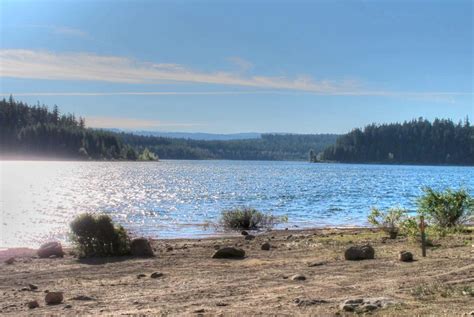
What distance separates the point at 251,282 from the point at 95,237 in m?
7.57

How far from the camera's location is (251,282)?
39.7 ft

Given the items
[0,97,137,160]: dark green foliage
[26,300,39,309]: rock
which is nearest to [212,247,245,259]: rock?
[26,300,39,309]: rock

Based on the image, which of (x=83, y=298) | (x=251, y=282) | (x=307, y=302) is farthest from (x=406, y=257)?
(x=83, y=298)

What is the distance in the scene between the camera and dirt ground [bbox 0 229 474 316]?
31.0ft

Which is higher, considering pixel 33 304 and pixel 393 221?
pixel 393 221

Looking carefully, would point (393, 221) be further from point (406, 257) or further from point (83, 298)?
point (83, 298)

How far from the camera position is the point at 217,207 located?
149 ft

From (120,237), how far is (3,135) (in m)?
190

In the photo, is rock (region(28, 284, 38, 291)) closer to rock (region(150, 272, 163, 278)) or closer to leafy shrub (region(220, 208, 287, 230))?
rock (region(150, 272, 163, 278))

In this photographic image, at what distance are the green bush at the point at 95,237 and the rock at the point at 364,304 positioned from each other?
10.4 m

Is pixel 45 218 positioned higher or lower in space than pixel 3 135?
lower

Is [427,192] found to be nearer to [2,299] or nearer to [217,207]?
[2,299]

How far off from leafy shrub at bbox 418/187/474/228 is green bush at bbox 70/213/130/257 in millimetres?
12669

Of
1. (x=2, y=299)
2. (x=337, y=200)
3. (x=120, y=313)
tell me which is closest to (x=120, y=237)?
(x=2, y=299)
